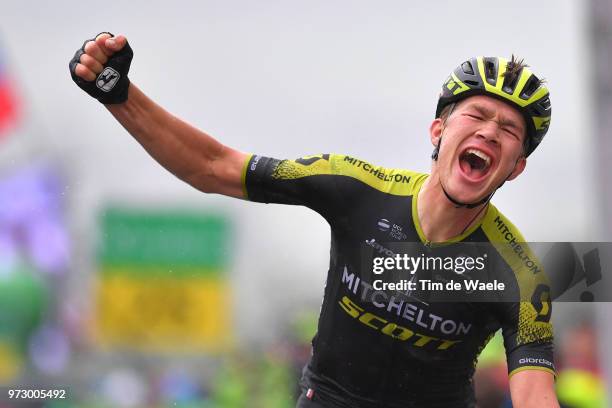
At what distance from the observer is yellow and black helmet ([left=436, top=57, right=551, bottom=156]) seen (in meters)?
5.30

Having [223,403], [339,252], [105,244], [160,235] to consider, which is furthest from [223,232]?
[339,252]

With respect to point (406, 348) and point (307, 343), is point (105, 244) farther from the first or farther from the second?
point (406, 348)

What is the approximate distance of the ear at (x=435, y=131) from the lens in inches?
219

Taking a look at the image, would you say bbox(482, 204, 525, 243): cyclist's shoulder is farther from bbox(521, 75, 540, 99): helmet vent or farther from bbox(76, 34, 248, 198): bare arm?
bbox(76, 34, 248, 198): bare arm

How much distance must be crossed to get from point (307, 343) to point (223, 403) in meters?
1.81

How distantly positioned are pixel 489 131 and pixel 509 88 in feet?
0.89

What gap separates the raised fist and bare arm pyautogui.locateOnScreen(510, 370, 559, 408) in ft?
8.15

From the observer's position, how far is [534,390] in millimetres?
4883

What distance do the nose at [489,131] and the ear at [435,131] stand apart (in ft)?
1.08

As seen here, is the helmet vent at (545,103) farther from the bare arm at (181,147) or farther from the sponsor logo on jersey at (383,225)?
the bare arm at (181,147)

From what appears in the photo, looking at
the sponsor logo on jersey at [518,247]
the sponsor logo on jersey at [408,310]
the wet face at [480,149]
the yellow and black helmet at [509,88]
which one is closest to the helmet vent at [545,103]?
the yellow and black helmet at [509,88]

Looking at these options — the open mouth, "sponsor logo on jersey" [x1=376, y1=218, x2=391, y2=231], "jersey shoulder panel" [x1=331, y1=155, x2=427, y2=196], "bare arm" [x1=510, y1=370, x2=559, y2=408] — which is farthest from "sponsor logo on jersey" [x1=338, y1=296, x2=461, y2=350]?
the open mouth

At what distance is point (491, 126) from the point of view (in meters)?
5.26

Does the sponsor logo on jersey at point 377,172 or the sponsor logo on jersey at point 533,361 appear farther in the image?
the sponsor logo on jersey at point 377,172
